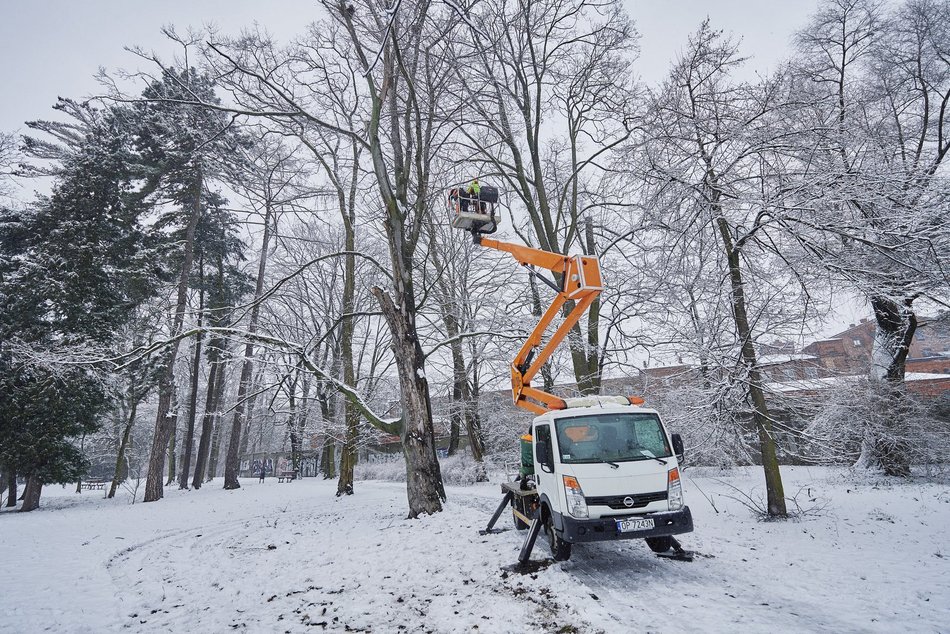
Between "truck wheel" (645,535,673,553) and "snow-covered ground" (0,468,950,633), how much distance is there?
13 centimetres

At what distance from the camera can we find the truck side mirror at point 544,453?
6.23 m

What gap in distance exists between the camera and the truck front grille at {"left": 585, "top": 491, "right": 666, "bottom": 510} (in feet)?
17.9

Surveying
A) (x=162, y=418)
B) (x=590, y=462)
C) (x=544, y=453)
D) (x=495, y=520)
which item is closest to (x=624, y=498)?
(x=590, y=462)

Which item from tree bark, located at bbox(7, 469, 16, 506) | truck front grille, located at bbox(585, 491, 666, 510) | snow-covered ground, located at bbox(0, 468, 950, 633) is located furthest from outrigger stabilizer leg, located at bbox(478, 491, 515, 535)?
tree bark, located at bbox(7, 469, 16, 506)

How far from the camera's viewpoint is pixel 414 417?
953cm

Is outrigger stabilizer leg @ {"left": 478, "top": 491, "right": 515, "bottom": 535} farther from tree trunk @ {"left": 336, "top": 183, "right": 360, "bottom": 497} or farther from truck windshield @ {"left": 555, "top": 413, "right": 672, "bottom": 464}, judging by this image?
tree trunk @ {"left": 336, "top": 183, "right": 360, "bottom": 497}

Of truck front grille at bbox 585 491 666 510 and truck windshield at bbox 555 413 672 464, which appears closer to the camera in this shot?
truck front grille at bbox 585 491 666 510

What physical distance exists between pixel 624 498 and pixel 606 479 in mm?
309

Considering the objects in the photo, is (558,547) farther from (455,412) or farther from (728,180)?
(455,412)

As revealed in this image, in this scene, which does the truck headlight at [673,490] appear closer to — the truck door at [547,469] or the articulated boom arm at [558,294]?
the truck door at [547,469]

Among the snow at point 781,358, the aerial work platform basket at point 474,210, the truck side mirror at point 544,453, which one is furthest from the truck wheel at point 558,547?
the snow at point 781,358

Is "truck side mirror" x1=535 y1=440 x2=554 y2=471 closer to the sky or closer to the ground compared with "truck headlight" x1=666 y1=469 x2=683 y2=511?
closer to the sky

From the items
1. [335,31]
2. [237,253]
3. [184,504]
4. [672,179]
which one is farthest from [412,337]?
[237,253]

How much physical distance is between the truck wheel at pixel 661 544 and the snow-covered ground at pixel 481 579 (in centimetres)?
13
